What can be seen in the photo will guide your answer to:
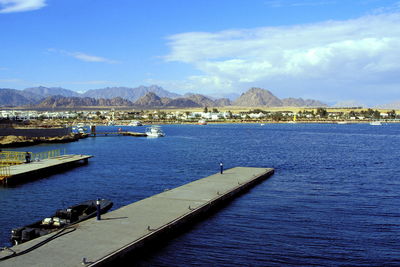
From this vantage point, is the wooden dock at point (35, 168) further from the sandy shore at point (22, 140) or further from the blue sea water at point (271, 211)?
the sandy shore at point (22, 140)

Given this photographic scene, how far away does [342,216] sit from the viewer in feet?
90.4

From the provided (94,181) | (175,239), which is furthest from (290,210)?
(94,181)

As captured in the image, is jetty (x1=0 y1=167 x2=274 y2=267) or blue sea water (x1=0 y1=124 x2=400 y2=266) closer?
jetty (x1=0 y1=167 x2=274 y2=267)

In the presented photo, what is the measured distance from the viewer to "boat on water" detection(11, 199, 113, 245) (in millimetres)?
20203

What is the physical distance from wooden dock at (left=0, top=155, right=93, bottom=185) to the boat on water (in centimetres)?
1575

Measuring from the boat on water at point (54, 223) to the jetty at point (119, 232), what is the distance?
1120mm

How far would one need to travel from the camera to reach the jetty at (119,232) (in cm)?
1661

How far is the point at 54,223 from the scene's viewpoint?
22234 millimetres

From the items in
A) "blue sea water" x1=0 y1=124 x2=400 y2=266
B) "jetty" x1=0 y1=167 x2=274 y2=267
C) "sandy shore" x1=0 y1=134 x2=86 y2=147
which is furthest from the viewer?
"sandy shore" x1=0 y1=134 x2=86 y2=147

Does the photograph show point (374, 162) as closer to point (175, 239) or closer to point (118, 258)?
point (175, 239)

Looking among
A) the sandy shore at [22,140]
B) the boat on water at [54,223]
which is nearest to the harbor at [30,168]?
the boat on water at [54,223]

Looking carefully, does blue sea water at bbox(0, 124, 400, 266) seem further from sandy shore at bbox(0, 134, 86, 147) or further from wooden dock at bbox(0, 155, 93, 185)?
sandy shore at bbox(0, 134, 86, 147)

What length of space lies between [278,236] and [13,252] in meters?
13.7

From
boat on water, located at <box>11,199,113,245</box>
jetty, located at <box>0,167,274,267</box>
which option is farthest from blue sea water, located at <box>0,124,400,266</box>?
boat on water, located at <box>11,199,113,245</box>
